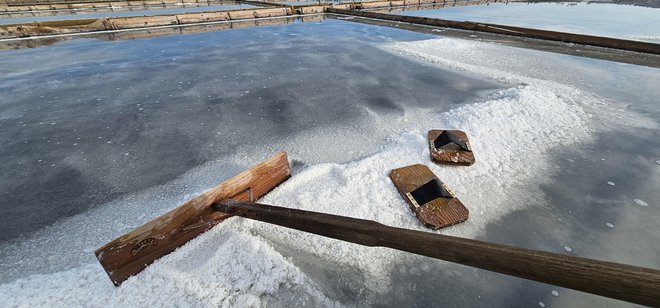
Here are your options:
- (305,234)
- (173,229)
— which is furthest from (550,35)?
(173,229)

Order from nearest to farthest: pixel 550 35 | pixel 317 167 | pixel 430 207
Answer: pixel 430 207 → pixel 317 167 → pixel 550 35

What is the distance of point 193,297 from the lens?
1.80 meters

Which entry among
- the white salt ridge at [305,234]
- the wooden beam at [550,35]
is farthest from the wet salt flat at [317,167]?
the wooden beam at [550,35]

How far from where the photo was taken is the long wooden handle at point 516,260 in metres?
1.04

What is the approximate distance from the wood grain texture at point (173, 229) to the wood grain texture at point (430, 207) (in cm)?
130

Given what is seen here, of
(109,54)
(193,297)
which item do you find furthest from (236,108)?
(109,54)

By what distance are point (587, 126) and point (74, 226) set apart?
6.14 metres

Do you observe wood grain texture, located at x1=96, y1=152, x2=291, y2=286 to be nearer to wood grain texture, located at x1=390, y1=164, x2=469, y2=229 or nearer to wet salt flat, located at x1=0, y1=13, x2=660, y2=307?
wet salt flat, located at x1=0, y1=13, x2=660, y2=307

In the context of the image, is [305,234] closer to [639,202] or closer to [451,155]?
[451,155]

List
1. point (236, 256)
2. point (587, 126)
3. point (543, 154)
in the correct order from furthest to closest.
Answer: point (587, 126) < point (543, 154) < point (236, 256)

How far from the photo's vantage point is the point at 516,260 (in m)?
1.21

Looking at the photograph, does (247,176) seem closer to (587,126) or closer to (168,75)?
(587,126)

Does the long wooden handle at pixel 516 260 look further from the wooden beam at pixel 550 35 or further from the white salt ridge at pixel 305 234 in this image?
the wooden beam at pixel 550 35

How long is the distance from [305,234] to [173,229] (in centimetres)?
97
